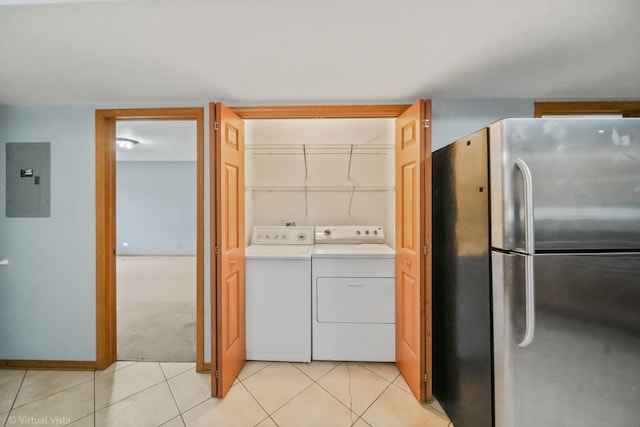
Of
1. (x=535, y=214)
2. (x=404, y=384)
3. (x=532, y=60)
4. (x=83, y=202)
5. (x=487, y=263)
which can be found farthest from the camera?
(x=83, y=202)

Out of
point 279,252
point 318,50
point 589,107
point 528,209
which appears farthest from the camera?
point 279,252

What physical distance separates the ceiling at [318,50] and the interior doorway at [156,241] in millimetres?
1283

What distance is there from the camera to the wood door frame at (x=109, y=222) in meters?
1.97

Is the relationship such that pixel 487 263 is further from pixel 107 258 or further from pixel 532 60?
pixel 107 258

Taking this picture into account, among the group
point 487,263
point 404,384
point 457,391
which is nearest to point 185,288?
point 404,384

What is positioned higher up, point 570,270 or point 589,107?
point 589,107

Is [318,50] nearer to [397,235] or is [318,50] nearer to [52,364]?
[397,235]

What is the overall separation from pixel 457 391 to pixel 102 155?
308cm

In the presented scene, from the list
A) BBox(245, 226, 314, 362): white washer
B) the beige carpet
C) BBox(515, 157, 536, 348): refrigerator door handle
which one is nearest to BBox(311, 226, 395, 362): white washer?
BBox(245, 226, 314, 362): white washer

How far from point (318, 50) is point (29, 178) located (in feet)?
8.30

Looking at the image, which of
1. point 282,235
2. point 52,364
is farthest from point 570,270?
point 52,364

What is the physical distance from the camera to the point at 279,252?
221cm

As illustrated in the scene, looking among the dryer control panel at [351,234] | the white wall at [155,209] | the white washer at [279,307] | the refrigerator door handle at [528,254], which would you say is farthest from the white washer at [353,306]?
the white wall at [155,209]

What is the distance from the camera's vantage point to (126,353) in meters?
2.27
